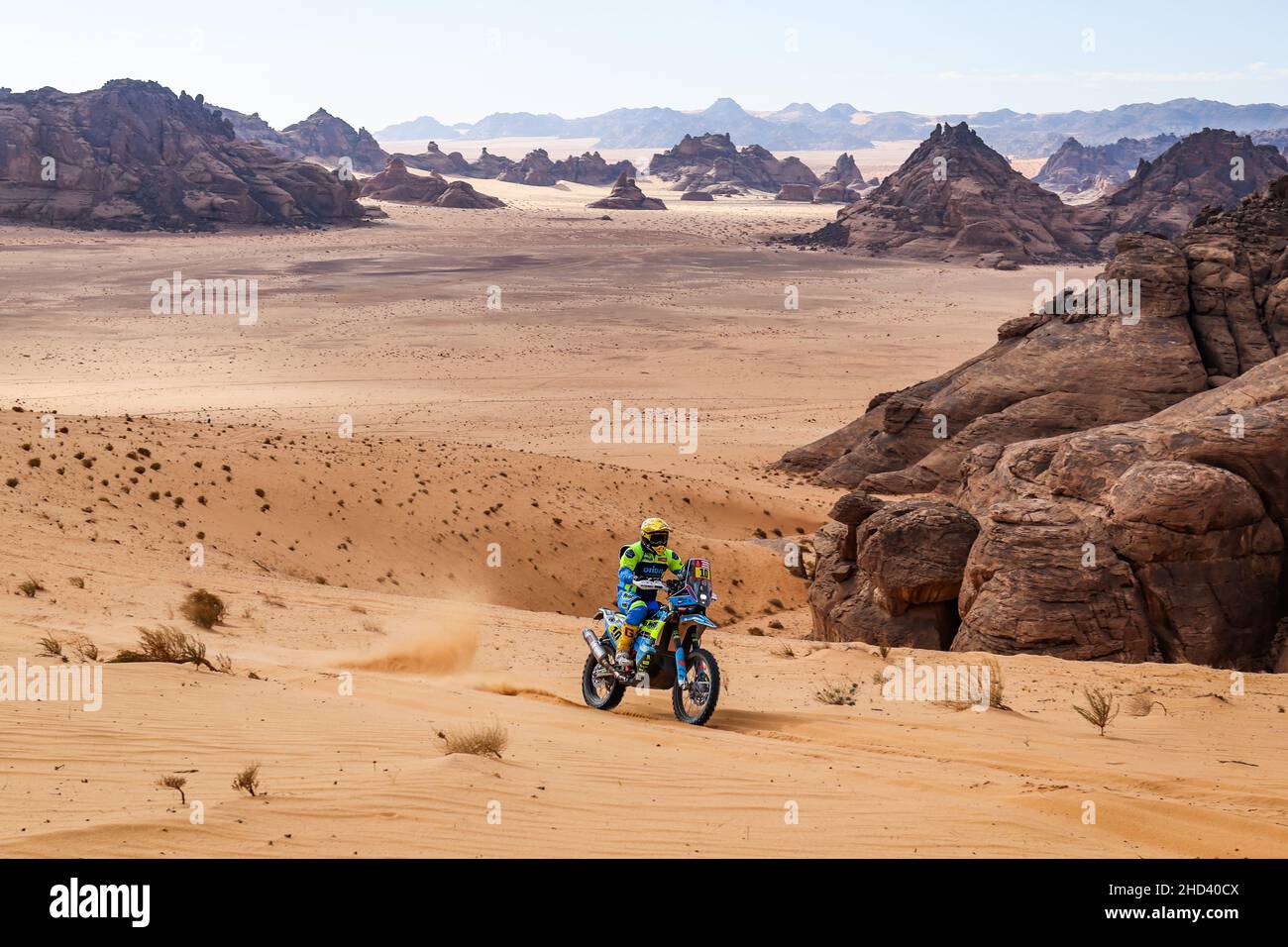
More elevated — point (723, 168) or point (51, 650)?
point (723, 168)

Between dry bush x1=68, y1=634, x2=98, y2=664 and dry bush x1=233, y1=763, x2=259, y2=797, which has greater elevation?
dry bush x1=233, y1=763, x2=259, y2=797

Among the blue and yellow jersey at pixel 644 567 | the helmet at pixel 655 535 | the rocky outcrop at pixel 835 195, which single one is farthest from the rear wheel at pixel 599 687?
the rocky outcrop at pixel 835 195

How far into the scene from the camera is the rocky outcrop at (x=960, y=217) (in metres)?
91.9

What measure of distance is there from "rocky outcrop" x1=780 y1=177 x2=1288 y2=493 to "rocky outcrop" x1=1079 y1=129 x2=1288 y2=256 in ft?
242

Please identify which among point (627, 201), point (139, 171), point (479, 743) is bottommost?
point (479, 743)

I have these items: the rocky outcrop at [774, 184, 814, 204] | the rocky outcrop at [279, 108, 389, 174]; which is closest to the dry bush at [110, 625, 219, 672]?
the rocky outcrop at [774, 184, 814, 204]

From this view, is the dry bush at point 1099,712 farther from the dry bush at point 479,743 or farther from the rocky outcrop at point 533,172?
the rocky outcrop at point 533,172

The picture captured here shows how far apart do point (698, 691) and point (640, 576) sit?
1062 millimetres

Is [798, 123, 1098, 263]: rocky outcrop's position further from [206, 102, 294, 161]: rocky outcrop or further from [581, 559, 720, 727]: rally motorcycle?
[206, 102, 294, 161]: rocky outcrop

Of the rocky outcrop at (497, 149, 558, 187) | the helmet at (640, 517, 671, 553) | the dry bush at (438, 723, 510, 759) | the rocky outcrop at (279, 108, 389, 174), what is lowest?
the dry bush at (438, 723, 510, 759)

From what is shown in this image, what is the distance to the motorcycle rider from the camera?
960 cm

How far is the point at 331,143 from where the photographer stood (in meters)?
186

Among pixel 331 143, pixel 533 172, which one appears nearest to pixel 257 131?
pixel 331 143

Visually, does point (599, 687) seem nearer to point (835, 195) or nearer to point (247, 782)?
point (247, 782)
